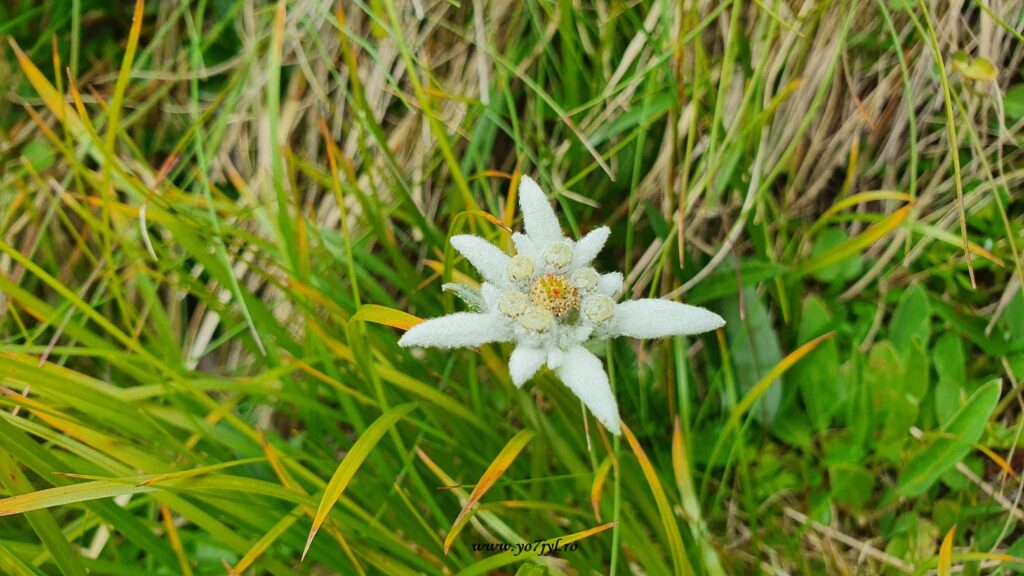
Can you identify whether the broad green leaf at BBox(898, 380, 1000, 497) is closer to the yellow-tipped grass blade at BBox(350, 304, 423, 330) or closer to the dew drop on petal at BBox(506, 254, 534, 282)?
the dew drop on petal at BBox(506, 254, 534, 282)

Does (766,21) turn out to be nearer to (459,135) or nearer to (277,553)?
(459,135)

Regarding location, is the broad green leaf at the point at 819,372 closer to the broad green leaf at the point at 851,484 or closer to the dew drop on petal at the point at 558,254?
the broad green leaf at the point at 851,484

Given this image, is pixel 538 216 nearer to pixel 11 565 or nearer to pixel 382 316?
pixel 382 316

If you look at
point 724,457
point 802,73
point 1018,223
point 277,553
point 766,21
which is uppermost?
point 766,21

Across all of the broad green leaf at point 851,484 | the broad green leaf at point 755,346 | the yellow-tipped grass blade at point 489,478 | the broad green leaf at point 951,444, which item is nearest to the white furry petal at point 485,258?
the yellow-tipped grass blade at point 489,478

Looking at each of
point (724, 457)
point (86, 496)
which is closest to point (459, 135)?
point (724, 457)
